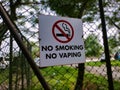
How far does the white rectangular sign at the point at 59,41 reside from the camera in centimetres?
153

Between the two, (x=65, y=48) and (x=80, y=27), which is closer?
(x=65, y=48)

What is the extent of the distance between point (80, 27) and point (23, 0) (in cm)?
435

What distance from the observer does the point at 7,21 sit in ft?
4.05

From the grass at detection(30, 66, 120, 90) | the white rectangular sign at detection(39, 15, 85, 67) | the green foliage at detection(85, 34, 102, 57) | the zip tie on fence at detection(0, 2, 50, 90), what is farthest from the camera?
the grass at detection(30, 66, 120, 90)

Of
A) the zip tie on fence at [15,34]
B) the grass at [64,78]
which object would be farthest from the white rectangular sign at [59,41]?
the grass at [64,78]

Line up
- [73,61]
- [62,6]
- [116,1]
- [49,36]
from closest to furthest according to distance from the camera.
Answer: [49,36], [73,61], [62,6], [116,1]

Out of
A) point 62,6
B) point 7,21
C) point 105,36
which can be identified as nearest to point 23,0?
point 62,6

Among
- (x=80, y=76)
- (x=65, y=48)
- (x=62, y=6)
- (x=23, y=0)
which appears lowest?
(x=80, y=76)

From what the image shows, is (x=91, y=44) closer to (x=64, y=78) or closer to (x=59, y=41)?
(x=59, y=41)

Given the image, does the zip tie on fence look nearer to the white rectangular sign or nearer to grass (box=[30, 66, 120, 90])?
the white rectangular sign

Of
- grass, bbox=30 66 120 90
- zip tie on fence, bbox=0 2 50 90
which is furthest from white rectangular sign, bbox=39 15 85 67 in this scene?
grass, bbox=30 66 120 90

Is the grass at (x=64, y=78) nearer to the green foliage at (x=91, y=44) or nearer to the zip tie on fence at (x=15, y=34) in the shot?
the green foliage at (x=91, y=44)

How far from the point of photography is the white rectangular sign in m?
1.53

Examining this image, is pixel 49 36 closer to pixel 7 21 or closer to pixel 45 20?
pixel 45 20
